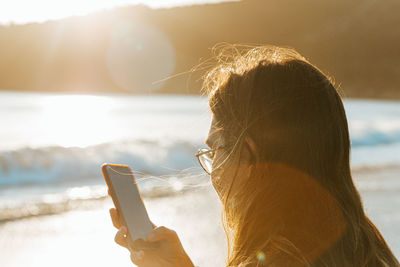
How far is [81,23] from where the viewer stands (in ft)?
363

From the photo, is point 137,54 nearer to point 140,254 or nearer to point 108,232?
point 108,232

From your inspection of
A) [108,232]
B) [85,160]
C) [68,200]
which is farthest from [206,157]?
[85,160]

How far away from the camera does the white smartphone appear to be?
210 cm

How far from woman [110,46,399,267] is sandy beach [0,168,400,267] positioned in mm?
3285

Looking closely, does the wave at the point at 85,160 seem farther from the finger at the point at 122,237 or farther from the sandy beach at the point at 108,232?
the finger at the point at 122,237

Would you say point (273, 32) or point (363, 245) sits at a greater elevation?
point (273, 32)

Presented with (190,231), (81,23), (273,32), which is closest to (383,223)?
(190,231)

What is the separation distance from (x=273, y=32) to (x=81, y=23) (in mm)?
41336

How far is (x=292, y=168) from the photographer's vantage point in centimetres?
164

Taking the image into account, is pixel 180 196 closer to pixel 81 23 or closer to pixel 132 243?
pixel 132 243

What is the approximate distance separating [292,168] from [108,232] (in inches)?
180

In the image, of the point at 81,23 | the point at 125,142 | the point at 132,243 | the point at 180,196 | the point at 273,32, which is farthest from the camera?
the point at 81,23

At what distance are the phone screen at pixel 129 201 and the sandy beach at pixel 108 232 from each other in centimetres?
265

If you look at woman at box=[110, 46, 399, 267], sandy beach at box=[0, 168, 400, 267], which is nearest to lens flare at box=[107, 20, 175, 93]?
sandy beach at box=[0, 168, 400, 267]
